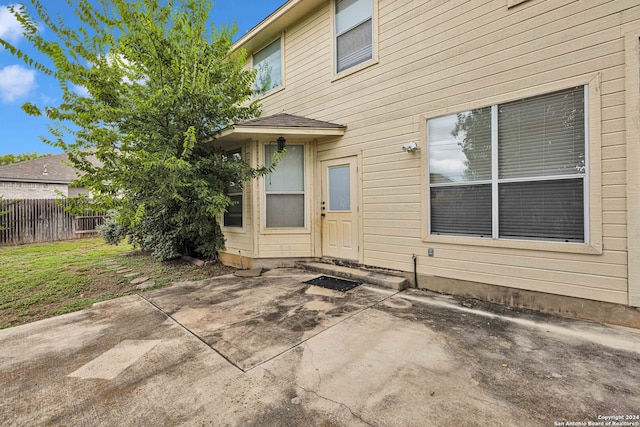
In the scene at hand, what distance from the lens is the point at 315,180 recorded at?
5.80 metres

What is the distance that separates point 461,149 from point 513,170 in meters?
0.72

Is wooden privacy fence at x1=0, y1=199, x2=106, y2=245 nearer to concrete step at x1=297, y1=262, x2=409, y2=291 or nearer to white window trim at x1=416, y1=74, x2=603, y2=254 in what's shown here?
concrete step at x1=297, y1=262, x2=409, y2=291

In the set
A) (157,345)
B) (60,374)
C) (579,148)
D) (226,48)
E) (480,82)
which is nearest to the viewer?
(60,374)

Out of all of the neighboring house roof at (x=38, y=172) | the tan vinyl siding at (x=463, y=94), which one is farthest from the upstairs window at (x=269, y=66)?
the neighboring house roof at (x=38, y=172)

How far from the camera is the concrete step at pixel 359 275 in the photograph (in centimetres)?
431

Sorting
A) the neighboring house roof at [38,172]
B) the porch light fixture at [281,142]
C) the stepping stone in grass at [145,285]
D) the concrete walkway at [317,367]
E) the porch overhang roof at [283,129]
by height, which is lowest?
the concrete walkway at [317,367]

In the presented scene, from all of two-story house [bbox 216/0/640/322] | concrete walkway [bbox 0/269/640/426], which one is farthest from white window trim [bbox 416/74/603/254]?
concrete walkway [bbox 0/269/640/426]

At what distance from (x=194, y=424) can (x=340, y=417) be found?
88cm

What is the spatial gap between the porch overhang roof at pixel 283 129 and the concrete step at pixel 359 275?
8.33ft

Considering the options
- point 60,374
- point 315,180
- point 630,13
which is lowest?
point 60,374

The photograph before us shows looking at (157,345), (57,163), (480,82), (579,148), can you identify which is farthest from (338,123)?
(57,163)

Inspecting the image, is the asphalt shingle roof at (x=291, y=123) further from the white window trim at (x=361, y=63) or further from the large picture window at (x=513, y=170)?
the large picture window at (x=513, y=170)

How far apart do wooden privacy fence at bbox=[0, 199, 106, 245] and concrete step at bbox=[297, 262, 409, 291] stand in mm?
9000

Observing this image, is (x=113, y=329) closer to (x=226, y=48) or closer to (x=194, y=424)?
(x=194, y=424)
